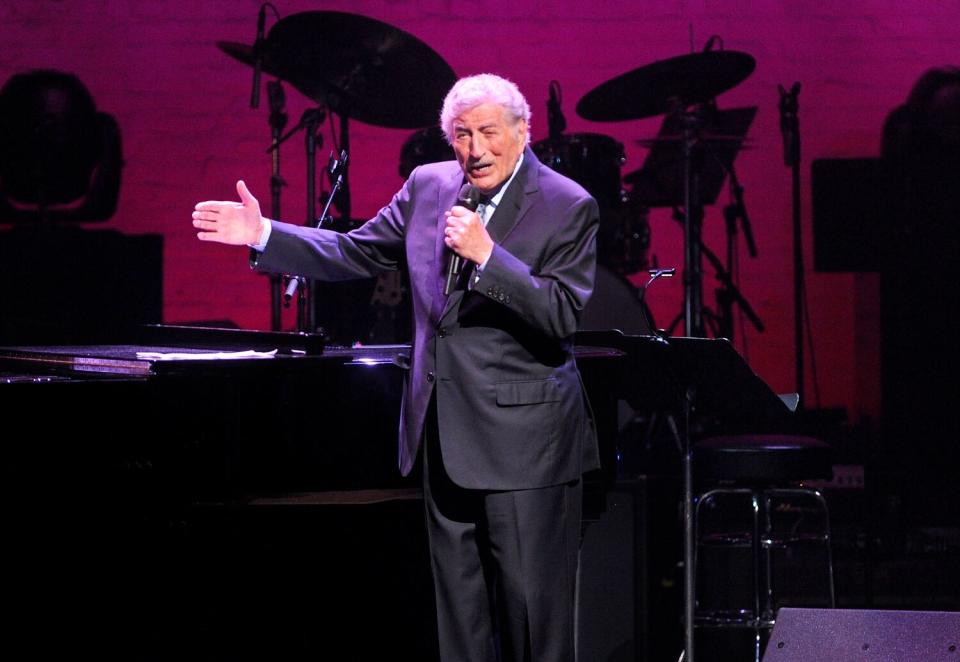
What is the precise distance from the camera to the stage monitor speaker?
91.5 inches

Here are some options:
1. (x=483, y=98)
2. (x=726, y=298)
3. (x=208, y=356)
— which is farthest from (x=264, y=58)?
(x=726, y=298)

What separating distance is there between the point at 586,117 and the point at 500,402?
275cm

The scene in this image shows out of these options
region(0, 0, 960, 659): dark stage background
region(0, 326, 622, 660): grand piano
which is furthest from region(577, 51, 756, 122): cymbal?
region(0, 326, 622, 660): grand piano

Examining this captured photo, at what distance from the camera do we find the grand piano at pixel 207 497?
8.47 feet

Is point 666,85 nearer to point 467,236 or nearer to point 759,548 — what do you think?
point 759,548

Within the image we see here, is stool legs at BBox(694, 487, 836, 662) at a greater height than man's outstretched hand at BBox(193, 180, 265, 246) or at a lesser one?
lesser

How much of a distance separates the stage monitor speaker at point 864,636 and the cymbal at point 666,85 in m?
2.69

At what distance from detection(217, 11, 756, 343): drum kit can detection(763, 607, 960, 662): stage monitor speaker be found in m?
1.74

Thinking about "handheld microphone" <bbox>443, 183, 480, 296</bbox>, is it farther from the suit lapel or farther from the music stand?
the music stand

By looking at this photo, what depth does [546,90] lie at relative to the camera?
594cm

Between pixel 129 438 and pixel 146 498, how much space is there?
0.45ft

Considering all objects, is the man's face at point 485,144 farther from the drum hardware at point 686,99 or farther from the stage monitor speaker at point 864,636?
the drum hardware at point 686,99

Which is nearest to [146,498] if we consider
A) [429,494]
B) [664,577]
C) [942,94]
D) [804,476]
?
[429,494]

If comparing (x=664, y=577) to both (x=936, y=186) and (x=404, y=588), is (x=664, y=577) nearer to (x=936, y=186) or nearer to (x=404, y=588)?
(x=404, y=588)
